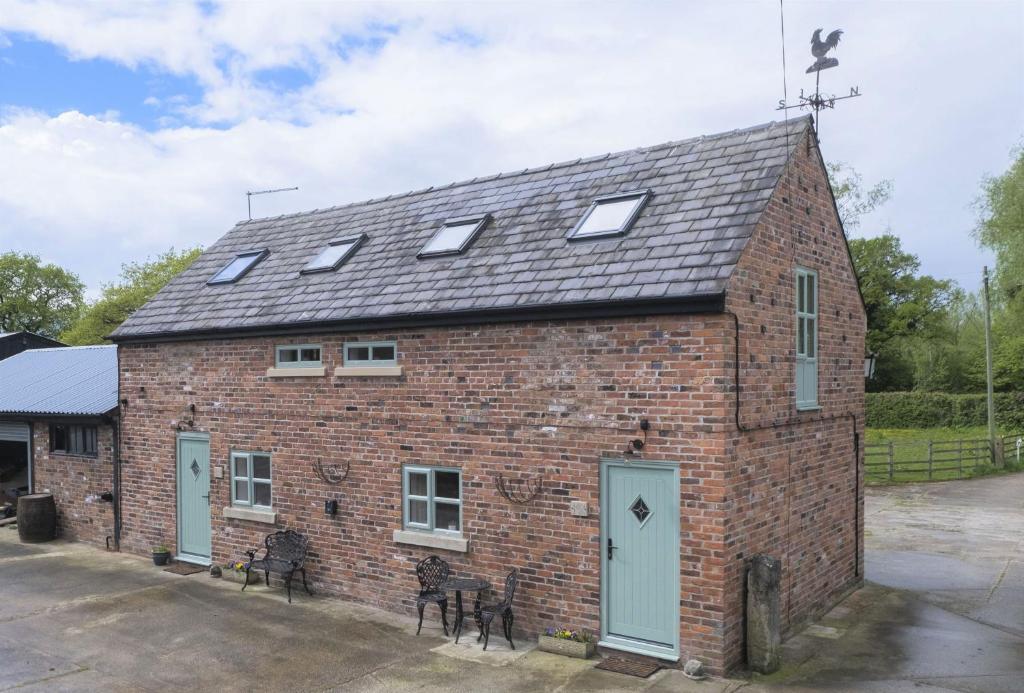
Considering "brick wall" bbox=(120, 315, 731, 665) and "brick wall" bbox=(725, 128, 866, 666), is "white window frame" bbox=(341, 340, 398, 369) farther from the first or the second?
"brick wall" bbox=(725, 128, 866, 666)

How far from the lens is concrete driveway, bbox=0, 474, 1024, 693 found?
829 cm

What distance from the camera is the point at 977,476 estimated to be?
25.0 metres

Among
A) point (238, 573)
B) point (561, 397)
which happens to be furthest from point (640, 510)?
point (238, 573)

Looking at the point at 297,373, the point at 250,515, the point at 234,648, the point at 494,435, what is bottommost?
the point at 234,648

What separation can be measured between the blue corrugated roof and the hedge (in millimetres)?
33731

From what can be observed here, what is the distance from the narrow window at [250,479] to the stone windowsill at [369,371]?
2142mm

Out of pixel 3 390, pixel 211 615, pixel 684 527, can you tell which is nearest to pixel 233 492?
pixel 211 615

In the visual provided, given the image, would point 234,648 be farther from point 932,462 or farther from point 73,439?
point 932,462

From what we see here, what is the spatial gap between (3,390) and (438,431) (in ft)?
44.5

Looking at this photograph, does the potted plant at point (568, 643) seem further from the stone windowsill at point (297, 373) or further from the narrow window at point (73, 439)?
the narrow window at point (73, 439)

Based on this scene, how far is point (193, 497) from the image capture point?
43.7 ft

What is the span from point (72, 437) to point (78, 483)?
3.21 feet

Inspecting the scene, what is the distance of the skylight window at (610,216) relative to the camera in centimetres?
1009

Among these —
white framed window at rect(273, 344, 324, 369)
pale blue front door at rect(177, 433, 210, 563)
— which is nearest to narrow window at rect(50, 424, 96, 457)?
pale blue front door at rect(177, 433, 210, 563)
